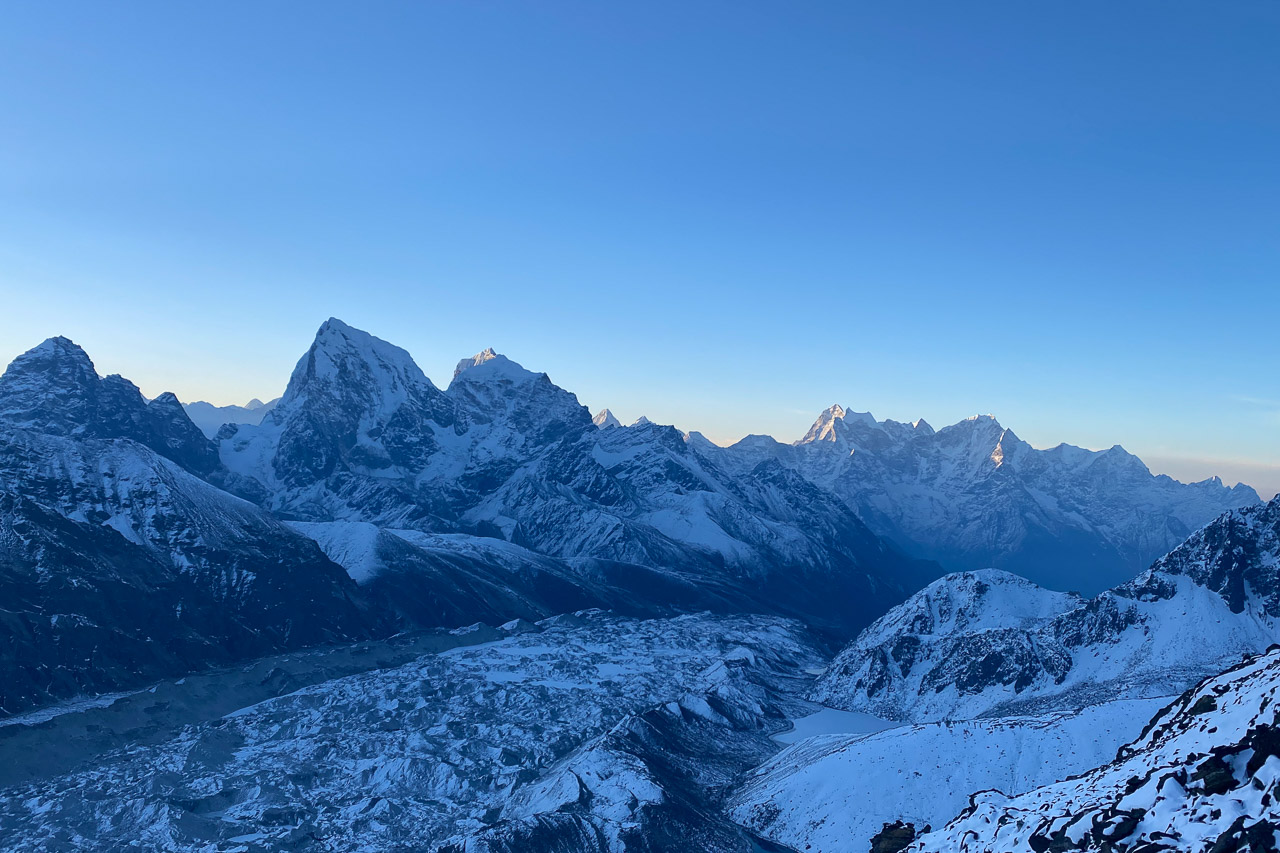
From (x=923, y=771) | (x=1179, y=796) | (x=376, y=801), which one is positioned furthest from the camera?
(x=376, y=801)

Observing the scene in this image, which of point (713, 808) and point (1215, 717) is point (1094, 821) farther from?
point (713, 808)

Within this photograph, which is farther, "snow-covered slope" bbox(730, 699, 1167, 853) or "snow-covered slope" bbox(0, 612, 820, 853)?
"snow-covered slope" bbox(730, 699, 1167, 853)

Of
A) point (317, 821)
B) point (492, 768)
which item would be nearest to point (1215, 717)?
point (317, 821)

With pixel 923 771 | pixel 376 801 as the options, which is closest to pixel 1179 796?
pixel 923 771

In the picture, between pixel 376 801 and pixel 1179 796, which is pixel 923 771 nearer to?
pixel 376 801

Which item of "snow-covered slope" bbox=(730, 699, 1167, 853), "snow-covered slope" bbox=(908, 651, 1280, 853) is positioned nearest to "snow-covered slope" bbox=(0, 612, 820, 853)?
"snow-covered slope" bbox=(730, 699, 1167, 853)

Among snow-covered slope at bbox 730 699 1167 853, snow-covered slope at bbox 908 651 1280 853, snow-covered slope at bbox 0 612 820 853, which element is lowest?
snow-covered slope at bbox 0 612 820 853

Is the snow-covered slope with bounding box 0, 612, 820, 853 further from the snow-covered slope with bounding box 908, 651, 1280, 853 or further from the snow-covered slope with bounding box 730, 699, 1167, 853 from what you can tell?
the snow-covered slope with bounding box 908, 651, 1280, 853
